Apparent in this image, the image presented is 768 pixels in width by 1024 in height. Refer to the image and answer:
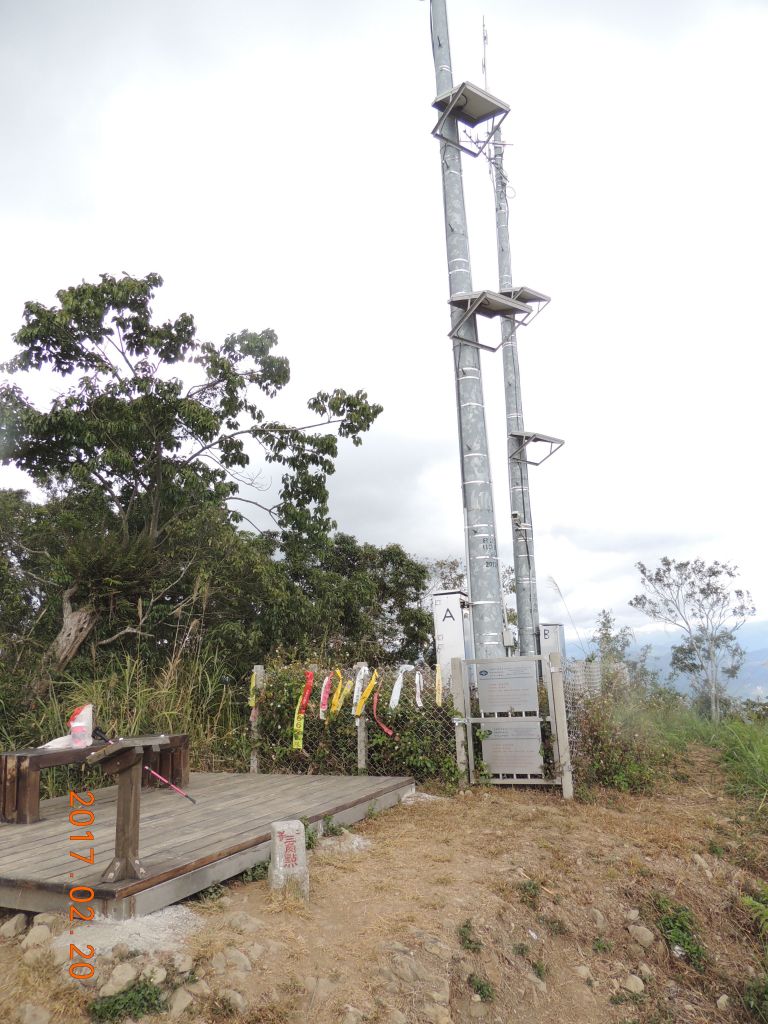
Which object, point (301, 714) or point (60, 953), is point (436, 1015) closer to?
point (60, 953)

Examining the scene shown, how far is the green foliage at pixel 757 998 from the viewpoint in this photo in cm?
429

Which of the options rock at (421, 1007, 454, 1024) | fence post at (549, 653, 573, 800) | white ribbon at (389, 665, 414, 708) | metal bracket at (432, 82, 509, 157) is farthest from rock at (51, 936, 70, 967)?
metal bracket at (432, 82, 509, 157)

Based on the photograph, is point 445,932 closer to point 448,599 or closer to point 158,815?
point 158,815

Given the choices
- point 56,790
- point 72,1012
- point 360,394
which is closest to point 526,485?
point 360,394

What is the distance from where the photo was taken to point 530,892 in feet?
15.0

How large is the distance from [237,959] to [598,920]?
93.4 inches

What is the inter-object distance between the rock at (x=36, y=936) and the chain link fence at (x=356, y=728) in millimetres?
3942

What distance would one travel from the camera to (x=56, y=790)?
734 cm

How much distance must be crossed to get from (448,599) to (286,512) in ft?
11.5

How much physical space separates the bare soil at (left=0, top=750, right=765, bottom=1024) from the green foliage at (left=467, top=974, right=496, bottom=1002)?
0.02 metres

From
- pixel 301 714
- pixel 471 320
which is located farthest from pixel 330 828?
pixel 471 320

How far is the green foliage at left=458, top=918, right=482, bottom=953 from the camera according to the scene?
3.89m

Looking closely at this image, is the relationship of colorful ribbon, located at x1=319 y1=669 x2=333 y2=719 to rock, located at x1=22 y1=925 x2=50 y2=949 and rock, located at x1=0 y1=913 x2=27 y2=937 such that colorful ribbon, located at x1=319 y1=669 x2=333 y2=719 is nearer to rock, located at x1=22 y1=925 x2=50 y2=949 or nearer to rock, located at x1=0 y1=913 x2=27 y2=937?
rock, located at x1=0 y1=913 x2=27 y2=937
